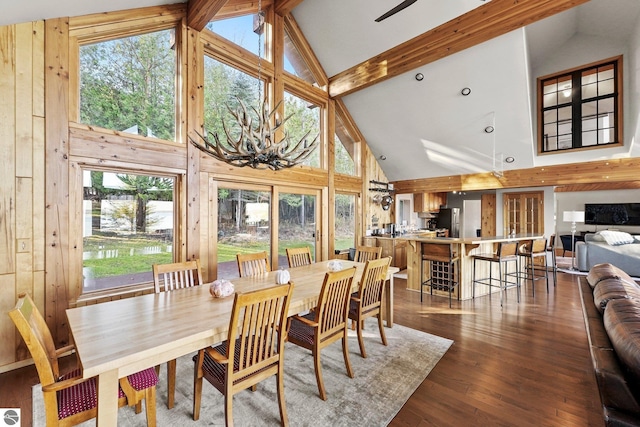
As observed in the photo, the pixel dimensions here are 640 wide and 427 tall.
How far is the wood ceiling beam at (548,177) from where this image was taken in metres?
5.14

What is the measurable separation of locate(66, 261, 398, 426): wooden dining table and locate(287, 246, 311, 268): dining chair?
124 centimetres

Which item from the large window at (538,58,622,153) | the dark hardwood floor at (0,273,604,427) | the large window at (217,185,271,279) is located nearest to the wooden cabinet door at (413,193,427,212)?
the large window at (538,58,622,153)

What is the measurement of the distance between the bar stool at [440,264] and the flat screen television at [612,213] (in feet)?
26.6

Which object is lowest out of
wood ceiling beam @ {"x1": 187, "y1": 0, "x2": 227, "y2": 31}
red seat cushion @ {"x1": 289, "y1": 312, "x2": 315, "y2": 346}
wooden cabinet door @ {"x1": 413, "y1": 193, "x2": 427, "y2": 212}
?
red seat cushion @ {"x1": 289, "y1": 312, "x2": 315, "y2": 346}

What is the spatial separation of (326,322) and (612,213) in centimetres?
1142

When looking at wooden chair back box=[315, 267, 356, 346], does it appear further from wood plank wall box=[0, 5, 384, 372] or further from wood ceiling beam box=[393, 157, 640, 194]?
wood ceiling beam box=[393, 157, 640, 194]

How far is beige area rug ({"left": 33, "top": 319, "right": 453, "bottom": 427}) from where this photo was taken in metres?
1.94

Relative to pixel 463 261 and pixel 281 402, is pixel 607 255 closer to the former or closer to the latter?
pixel 463 261

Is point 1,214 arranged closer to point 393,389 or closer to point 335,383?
point 335,383

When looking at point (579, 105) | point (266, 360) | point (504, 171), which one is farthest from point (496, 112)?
point (266, 360)

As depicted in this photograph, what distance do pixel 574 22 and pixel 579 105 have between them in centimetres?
164

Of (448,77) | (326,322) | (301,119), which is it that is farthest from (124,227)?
(448,77)

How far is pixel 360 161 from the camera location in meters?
7.00

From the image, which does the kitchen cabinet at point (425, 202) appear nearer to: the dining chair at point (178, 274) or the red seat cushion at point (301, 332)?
the red seat cushion at point (301, 332)
